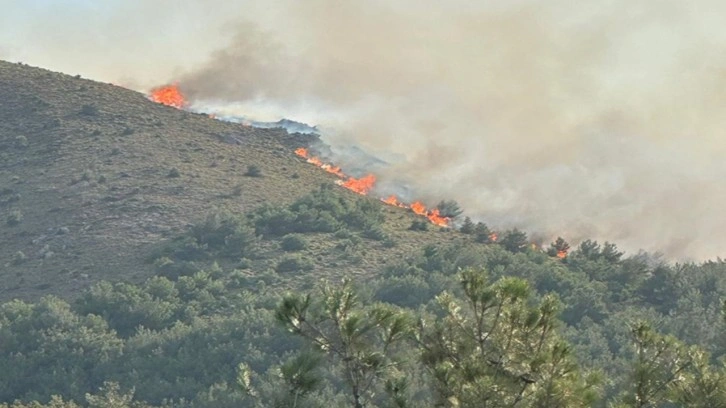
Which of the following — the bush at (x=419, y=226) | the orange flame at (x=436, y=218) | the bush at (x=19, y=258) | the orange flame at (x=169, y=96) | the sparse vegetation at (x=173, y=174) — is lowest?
the bush at (x=19, y=258)

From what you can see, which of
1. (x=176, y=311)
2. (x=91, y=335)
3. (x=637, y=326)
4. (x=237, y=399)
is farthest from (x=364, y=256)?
(x=637, y=326)

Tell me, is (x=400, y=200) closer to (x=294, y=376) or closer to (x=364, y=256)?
(x=364, y=256)

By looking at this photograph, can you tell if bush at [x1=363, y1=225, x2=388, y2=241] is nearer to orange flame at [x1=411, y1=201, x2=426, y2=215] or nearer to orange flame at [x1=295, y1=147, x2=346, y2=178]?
orange flame at [x1=411, y1=201, x2=426, y2=215]

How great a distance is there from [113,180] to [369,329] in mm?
111167

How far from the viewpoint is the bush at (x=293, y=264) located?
403ft

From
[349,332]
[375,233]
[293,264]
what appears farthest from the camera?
[375,233]

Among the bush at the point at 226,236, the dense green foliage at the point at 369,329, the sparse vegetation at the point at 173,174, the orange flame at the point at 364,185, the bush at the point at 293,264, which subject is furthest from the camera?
the orange flame at the point at 364,185

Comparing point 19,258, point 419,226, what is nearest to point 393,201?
point 419,226

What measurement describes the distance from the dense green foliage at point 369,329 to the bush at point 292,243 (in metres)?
0.13

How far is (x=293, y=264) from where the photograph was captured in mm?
123188

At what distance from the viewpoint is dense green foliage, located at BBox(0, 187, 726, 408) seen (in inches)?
1239

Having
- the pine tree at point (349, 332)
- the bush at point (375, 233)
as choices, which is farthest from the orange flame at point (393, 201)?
the pine tree at point (349, 332)

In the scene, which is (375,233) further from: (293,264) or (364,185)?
(364,185)

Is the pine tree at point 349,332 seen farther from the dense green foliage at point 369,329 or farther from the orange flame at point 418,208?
the orange flame at point 418,208
